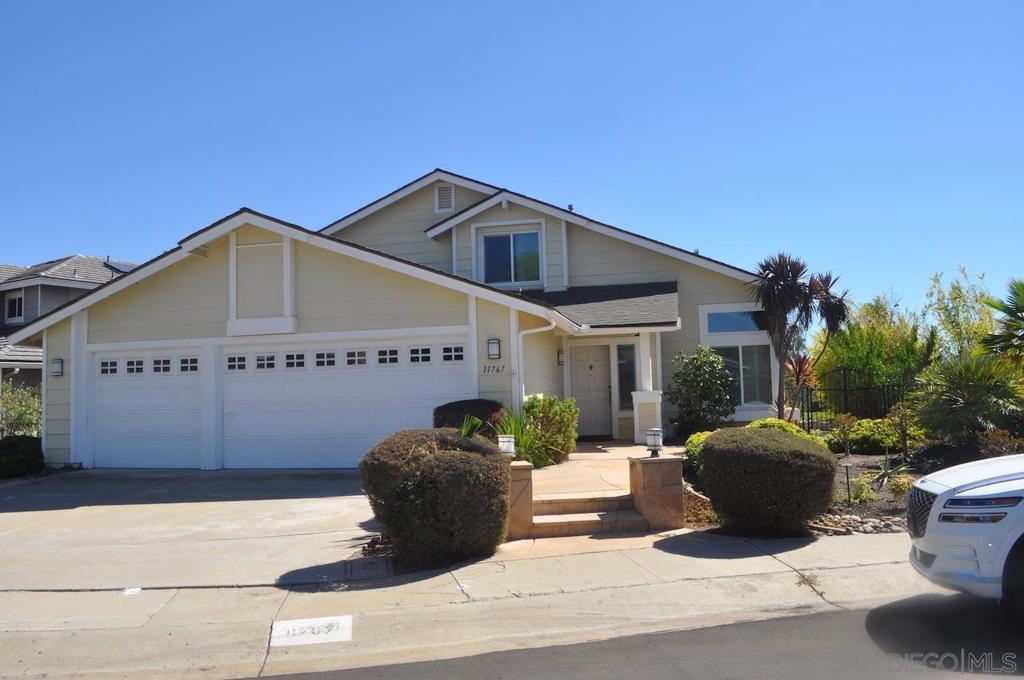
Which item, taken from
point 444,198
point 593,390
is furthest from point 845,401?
point 444,198

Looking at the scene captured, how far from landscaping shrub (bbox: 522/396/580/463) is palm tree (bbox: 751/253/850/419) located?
609 centimetres

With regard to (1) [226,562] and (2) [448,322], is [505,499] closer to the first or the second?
(1) [226,562]

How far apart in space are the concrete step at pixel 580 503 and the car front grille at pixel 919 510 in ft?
13.3

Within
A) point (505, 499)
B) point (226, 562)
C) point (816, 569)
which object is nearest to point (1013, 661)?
point (816, 569)

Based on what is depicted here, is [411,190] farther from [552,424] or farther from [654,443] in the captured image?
[654,443]

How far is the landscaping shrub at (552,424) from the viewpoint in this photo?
43.4 feet

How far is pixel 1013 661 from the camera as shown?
4801 mm

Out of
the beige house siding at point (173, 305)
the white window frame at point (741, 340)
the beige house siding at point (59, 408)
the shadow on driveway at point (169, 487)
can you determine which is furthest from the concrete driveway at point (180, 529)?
the white window frame at point (741, 340)

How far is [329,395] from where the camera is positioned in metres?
14.6

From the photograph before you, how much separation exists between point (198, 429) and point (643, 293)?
10089 mm

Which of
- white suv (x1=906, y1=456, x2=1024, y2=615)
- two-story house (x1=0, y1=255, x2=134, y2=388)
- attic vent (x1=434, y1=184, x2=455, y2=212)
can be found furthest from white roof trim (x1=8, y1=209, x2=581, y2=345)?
two-story house (x1=0, y1=255, x2=134, y2=388)

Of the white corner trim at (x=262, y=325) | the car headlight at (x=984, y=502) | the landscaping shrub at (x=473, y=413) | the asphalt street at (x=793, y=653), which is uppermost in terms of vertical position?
the white corner trim at (x=262, y=325)

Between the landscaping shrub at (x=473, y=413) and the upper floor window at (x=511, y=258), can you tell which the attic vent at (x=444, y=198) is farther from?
the landscaping shrub at (x=473, y=413)

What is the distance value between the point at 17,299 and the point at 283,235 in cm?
1751
